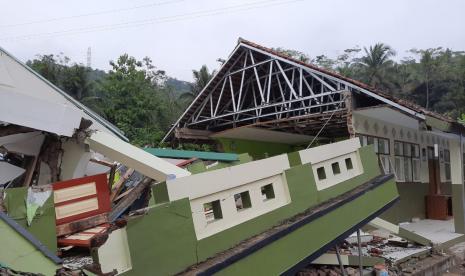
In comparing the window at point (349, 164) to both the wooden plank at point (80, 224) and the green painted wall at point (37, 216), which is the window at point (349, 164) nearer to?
the wooden plank at point (80, 224)

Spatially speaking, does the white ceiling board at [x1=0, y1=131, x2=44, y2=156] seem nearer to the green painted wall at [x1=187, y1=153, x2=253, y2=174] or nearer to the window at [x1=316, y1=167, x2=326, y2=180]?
the green painted wall at [x1=187, y1=153, x2=253, y2=174]

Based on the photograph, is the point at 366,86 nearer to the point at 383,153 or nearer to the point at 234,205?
the point at 383,153

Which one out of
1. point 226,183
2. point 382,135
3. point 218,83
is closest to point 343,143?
point 226,183

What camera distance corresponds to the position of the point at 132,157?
168 inches

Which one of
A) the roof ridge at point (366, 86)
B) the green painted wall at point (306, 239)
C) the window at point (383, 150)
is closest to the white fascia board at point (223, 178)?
the green painted wall at point (306, 239)

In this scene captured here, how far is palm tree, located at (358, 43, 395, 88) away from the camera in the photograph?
39031mm

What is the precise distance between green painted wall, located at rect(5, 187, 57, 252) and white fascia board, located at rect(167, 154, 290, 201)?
2.84ft

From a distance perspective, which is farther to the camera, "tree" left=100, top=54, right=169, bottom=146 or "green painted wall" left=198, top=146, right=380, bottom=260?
"tree" left=100, top=54, right=169, bottom=146

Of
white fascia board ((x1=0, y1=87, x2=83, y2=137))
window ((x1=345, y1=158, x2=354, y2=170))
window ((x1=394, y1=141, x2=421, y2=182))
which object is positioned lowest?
window ((x1=394, y1=141, x2=421, y2=182))

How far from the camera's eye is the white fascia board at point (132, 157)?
4184 mm

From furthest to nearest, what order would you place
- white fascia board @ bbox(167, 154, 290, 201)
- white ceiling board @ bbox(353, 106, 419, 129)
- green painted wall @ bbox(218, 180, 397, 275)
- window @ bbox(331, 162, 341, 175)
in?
white ceiling board @ bbox(353, 106, 419, 129) < window @ bbox(331, 162, 341, 175) < green painted wall @ bbox(218, 180, 397, 275) < white fascia board @ bbox(167, 154, 290, 201)

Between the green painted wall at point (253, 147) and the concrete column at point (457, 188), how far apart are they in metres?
4.79

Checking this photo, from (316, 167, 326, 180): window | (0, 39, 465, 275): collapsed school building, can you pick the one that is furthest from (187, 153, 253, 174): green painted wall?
(316, 167, 326, 180): window

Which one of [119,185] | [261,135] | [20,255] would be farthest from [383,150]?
[20,255]
